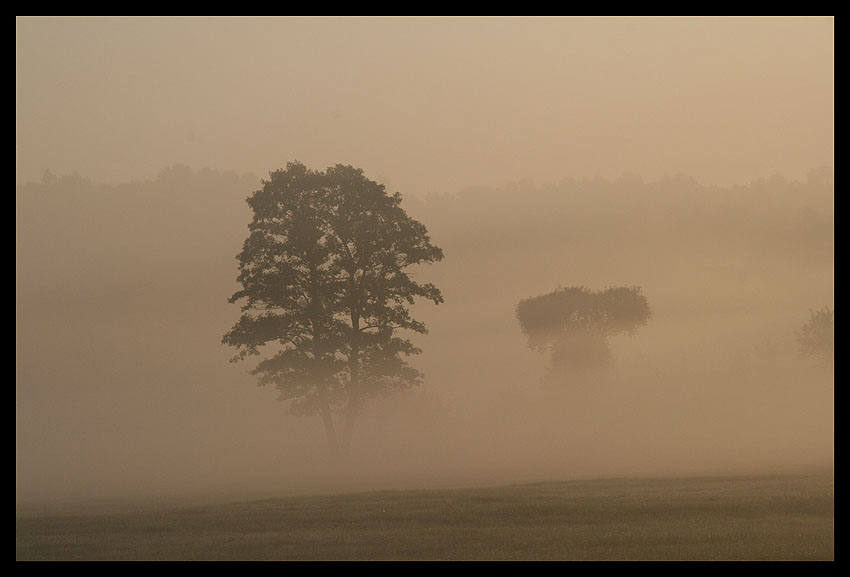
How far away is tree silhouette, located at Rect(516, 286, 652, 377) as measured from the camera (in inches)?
6142

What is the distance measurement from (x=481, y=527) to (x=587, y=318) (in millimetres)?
122226

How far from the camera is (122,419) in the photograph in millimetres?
182875

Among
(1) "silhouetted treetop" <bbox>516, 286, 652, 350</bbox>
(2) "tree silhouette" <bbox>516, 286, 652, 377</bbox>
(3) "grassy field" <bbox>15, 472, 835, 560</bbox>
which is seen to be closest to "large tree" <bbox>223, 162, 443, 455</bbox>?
(3) "grassy field" <bbox>15, 472, 835, 560</bbox>

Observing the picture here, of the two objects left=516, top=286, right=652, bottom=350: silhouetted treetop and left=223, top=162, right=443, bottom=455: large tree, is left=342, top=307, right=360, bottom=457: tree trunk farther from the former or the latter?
left=516, top=286, right=652, bottom=350: silhouetted treetop

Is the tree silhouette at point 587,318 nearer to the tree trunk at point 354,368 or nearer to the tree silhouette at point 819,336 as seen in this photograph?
the tree silhouette at point 819,336

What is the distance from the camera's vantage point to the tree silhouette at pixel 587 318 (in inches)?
6142

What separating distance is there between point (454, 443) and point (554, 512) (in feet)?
297

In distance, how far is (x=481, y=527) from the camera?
38.0 m

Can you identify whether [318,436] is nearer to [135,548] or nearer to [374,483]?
[374,483]

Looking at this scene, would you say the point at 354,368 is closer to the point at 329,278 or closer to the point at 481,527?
the point at 329,278

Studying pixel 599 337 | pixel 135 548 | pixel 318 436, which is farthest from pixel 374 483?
pixel 599 337

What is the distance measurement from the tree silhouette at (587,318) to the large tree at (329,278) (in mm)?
80599

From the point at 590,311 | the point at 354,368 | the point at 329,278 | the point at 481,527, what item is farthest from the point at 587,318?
the point at 481,527

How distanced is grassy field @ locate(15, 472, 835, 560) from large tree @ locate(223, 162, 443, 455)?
27.7 meters
